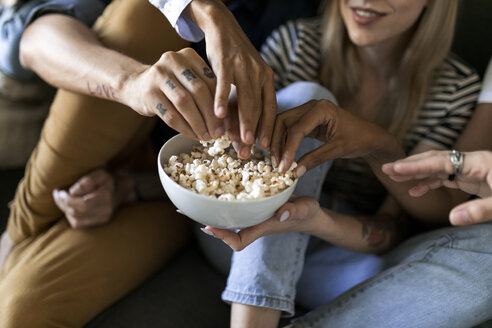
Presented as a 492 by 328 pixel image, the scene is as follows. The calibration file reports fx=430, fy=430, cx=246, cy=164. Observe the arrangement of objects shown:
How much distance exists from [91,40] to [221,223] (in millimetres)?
592

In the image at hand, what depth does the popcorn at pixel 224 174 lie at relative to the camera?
790mm

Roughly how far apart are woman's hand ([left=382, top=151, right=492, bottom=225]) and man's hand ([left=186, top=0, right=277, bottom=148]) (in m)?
0.27

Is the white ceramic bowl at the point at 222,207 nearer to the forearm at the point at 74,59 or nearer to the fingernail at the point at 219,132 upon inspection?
the fingernail at the point at 219,132

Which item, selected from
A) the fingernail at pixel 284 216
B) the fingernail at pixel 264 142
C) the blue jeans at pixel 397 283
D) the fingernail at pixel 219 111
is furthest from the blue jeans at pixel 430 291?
the fingernail at pixel 219 111

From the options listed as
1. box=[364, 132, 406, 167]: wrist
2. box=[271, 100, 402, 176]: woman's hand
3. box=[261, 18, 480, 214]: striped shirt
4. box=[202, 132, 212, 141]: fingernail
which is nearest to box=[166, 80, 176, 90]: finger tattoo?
box=[202, 132, 212, 141]: fingernail

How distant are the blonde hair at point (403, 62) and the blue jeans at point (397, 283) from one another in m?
0.30

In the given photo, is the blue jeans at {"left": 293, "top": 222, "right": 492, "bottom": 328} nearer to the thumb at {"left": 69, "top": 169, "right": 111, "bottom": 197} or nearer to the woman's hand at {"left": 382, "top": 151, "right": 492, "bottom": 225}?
the woman's hand at {"left": 382, "top": 151, "right": 492, "bottom": 225}

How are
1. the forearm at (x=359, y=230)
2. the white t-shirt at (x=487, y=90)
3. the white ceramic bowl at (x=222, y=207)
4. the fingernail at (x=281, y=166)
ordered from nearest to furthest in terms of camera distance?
the white ceramic bowl at (x=222, y=207), the fingernail at (x=281, y=166), the forearm at (x=359, y=230), the white t-shirt at (x=487, y=90)

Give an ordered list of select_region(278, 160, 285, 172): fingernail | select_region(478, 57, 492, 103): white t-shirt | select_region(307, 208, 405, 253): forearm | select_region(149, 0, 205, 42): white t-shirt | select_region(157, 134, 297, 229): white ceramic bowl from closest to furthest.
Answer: select_region(157, 134, 297, 229): white ceramic bowl < select_region(278, 160, 285, 172): fingernail < select_region(149, 0, 205, 42): white t-shirt < select_region(307, 208, 405, 253): forearm < select_region(478, 57, 492, 103): white t-shirt

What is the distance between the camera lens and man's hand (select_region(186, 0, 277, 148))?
0.80m

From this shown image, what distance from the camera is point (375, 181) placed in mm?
1346

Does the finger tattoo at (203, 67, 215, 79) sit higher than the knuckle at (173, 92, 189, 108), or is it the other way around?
the finger tattoo at (203, 67, 215, 79)

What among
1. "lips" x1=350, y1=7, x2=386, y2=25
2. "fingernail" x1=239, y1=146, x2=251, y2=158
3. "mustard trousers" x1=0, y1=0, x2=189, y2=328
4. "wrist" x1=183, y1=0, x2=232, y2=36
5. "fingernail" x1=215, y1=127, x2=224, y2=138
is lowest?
"mustard trousers" x1=0, y1=0, x2=189, y2=328

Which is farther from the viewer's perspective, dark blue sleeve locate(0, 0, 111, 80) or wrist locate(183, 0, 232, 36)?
dark blue sleeve locate(0, 0, 111, 80)
